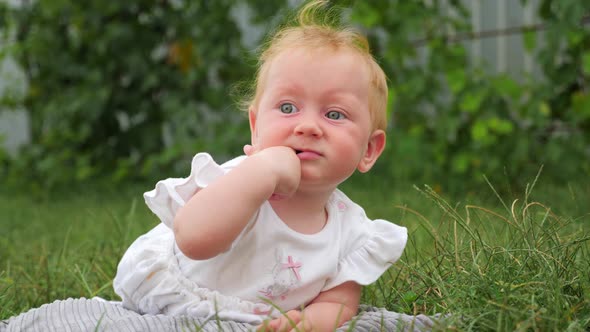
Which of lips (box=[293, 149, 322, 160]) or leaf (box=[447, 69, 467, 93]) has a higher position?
lips (box=[293, 149, 322, 160])

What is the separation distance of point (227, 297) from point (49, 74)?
383cm

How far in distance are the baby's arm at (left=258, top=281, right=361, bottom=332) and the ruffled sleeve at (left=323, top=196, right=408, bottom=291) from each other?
1.1 inches

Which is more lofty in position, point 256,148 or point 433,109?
point 256,148

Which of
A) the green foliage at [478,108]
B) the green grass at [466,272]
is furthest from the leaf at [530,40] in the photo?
the green grass at [466,272]

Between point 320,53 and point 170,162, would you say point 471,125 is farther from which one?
point 320,53

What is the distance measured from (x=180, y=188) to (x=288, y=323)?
330 mm

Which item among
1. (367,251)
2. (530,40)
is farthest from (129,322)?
(530,40)

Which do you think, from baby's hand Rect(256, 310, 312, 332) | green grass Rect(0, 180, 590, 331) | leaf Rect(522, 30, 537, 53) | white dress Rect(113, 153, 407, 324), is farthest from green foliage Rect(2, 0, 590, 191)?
baby's hand Rect(256, 310, 312, 332)

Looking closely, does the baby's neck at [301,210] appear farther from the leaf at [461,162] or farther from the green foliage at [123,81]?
the green foliage at [123,81]

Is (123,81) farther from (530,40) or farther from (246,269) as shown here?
(246,269)

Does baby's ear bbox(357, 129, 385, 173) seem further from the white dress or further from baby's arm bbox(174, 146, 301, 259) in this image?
baby's arm bbox(174, 146, 301, 259)

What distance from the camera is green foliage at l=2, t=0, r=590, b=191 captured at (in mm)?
3895

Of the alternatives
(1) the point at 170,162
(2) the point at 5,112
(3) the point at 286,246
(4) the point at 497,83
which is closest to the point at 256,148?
(3) the point at 286,246

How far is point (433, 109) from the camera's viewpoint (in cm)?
466
